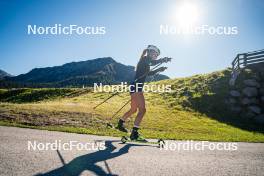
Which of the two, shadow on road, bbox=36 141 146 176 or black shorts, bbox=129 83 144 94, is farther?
black shorts, bbox=129 83 144 94

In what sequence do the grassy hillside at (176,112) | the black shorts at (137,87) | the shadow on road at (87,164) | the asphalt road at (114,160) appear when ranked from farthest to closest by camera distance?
1. the grassy hillside at (176,112)
2. the black shorts at (137,87)
3. the asphalt road at (114,160)
4. the shadow on road at (87,164)

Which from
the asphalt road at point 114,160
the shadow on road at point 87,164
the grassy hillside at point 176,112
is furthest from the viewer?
the grassy hillside at point 176,112

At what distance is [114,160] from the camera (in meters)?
6.90

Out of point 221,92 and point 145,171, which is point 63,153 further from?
point 221,92

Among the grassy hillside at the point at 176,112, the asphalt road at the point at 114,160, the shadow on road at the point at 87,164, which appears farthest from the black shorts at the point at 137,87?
the grassy hillside at the point at 176,112

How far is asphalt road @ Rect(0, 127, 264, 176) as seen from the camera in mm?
5909

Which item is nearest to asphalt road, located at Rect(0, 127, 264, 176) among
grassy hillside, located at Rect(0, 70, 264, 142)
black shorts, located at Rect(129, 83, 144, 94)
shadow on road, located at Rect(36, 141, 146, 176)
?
shadow on road, located at Rect(36, 141, 146, 176)

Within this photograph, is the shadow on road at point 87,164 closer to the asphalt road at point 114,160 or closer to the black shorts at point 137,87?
the asphalt road at point 114,160

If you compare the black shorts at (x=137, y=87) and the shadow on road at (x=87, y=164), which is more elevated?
the black shorts at (x=137, y=87)

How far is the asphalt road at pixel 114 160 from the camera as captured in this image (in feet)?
19.4

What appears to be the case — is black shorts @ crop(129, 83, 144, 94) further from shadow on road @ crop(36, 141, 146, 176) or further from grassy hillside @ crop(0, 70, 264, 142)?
grassy hillside @ crop(0, 70, 264, 142)

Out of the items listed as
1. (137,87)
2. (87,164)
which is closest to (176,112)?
(137,87)

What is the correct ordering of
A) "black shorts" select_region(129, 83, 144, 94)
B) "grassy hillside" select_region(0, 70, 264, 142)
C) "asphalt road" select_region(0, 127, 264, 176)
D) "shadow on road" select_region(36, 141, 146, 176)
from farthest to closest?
"grassy hillside" select_region(0, 70, 264, 142) → "black shorts" select_region(129, 83, 144, 94) → "asphalt road" select_region(0, 127, 264, 176) → "shadow on road" select_region(36, 141, 146, 176)

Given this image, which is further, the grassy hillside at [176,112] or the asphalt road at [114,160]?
the grassy hillside at [176,112]
